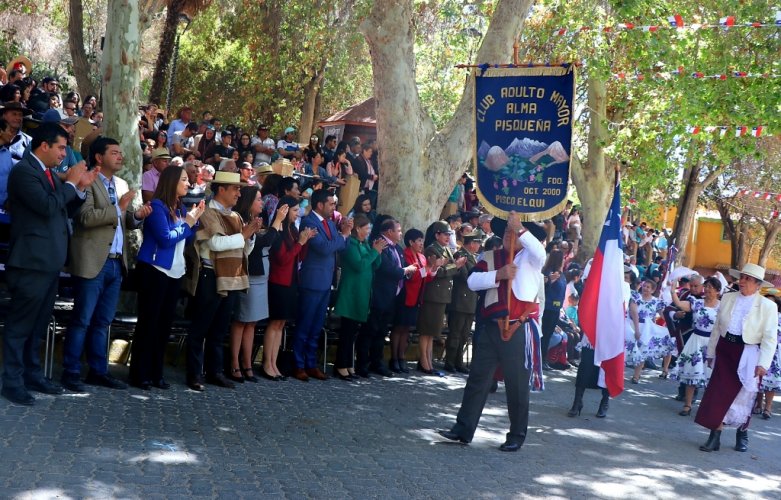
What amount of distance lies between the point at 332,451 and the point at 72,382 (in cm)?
253

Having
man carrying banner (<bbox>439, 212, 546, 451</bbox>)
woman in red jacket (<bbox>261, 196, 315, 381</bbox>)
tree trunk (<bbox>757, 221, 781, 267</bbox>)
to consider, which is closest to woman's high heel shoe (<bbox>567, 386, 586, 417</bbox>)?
man carrying banner (<bbox>439, 212, 546, 451</bbox>)

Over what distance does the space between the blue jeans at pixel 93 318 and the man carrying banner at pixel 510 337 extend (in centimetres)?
318

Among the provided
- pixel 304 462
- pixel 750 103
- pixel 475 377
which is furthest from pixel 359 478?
pixel 750 103

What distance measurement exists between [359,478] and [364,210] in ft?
25.7

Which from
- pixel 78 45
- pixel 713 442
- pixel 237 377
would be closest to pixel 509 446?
pixel 713 442

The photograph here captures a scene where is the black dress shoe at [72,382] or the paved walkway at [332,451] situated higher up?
Result: the black dress shoe at [72,382]

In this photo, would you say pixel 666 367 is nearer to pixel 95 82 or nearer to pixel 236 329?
pixel 236 329

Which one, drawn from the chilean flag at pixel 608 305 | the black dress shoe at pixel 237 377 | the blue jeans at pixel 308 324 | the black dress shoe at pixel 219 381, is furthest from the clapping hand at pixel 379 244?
the black dress shoe at pixel 219 381

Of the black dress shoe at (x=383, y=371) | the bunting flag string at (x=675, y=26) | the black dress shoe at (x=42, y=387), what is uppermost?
the bunting flag string at (x=675, y=26)

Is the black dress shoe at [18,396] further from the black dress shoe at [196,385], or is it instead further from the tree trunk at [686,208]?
the tree trunk at [686,208]

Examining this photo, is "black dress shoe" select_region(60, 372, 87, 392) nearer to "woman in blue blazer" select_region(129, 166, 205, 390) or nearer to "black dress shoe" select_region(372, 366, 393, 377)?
"woman in blue blazer" select_region(129, 166, 205, 390)

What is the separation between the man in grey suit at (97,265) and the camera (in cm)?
871

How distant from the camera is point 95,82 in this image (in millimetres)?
27891

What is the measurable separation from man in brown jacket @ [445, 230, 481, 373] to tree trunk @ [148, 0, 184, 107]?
12415 mm
